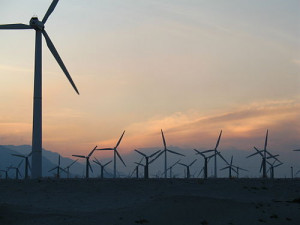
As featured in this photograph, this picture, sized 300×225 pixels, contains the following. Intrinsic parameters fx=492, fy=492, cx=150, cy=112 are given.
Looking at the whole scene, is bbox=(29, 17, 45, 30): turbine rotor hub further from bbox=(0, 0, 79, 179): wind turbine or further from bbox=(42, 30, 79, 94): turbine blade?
bbox=(42, 30, 79, 94): turbine blade

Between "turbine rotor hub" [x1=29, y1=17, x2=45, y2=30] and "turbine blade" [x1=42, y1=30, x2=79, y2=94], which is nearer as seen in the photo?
"turbine blade" [x1=42, y1=30, x2=79, y2=94]

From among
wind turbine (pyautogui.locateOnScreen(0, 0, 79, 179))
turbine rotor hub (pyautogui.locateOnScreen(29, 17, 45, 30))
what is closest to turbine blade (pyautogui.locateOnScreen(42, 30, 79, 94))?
wind turbine (pyautogui.locateOnScreen(0, 0, 79, 179))
